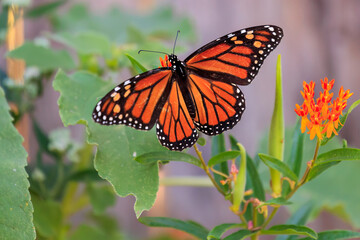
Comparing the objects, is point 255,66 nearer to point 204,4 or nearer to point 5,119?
point 5,119

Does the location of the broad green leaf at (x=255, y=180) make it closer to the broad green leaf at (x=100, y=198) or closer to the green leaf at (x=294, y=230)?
the green leaf at (x=294, y=230)

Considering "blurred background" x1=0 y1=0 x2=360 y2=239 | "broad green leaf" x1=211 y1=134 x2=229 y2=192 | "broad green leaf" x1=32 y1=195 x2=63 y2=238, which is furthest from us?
"blurred background" x1=0 y1=0 x2=360 y2=239

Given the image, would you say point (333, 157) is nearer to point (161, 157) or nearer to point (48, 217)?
point (161, 157)

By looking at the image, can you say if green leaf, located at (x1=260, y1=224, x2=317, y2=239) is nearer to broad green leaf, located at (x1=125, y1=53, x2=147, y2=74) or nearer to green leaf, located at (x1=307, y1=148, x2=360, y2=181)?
green leaf, located at (x1=307, y1=148, x2=360, y2=181)

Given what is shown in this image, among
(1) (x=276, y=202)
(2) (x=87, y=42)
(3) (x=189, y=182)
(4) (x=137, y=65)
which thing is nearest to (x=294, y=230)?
(1) (x=276, y=202)

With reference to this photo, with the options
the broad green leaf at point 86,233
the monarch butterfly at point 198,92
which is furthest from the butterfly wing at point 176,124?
the broad green leaf at point 86,233

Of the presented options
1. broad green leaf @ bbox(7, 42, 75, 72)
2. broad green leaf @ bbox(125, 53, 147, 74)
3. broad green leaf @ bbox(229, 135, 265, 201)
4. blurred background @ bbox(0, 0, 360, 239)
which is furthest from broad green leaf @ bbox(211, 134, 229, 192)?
blurred background @ bbox(0, 0, 360, 239)

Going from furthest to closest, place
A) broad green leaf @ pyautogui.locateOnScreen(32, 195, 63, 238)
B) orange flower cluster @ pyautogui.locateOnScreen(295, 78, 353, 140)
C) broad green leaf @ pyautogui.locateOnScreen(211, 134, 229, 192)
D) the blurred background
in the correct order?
the blurred background, broad green leaf @ pyautogui.locateOnScreen(32, 195, 63, 238), broad green leaf @ pyautogui.locateOnScreen(211, 134, 229, 192), orange flower cluster @ pyautogui.locateOnScreen(295, 78, 353, 140)

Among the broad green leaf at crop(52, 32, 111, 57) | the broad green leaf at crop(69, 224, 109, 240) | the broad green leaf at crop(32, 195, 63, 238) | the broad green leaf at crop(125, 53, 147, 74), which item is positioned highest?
the broad green leaf at crop(125, 53, 147, 74)
